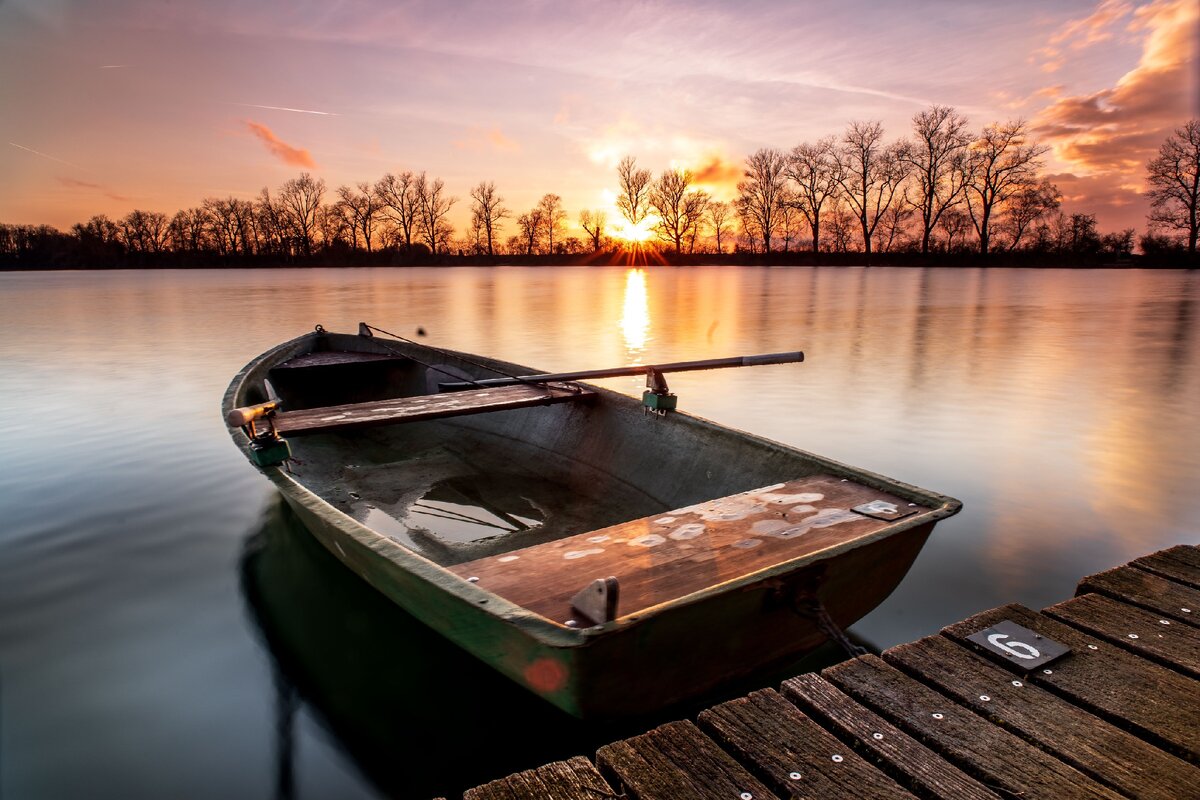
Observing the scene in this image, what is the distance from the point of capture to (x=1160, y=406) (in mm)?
11016

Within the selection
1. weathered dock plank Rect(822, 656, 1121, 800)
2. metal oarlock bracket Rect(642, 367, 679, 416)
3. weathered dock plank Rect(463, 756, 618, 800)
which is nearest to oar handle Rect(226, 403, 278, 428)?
metal oarlock bracket Rect(642, 367, 679, 416)

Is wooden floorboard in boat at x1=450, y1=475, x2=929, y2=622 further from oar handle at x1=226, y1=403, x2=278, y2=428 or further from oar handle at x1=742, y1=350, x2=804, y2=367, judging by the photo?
oar handle at x1=226, y1=403, x2=278, y2=428

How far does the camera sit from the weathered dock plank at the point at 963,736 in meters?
2.17

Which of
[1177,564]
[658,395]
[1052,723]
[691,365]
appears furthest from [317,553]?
[1177,564]

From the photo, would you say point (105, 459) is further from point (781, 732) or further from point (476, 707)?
point (781, 732)

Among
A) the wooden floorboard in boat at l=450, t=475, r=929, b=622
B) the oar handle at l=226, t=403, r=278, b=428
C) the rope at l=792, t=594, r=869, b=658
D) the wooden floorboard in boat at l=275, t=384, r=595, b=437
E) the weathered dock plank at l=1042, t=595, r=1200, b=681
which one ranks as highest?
the oar handle at l=226, t=403, r=278, b=428

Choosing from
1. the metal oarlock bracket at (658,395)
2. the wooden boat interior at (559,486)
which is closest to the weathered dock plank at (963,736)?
the wooden boat interior at (559,486)

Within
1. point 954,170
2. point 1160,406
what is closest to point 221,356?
point 1160,406

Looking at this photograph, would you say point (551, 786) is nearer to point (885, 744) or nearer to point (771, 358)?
point (885, 744)

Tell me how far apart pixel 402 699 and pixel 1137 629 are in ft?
12.2

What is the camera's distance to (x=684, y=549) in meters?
3.33

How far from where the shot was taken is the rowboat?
2.63 m

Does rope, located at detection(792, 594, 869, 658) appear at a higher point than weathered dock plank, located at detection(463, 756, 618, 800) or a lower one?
higher

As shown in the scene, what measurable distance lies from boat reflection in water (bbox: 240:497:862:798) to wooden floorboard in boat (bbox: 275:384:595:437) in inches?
47.6
